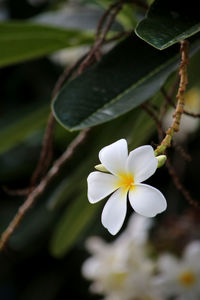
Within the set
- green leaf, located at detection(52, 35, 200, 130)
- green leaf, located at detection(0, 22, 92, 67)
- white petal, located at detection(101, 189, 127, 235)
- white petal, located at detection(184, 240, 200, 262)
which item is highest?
white petal, located at detection(101, 189, 127, 235)

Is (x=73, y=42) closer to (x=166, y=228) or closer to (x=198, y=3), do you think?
(x=198, y=3)

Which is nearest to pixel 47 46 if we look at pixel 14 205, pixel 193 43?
pixel 193 43

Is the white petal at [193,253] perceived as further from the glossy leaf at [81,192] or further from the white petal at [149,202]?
the white petal at [149,202]

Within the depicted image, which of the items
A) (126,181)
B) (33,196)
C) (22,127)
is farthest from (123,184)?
(22,127)

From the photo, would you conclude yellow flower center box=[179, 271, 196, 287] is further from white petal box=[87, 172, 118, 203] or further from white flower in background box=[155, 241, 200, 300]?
white petal box=[87, 172, 118, 203]

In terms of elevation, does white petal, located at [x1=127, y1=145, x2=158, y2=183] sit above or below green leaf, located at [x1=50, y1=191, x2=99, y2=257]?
above

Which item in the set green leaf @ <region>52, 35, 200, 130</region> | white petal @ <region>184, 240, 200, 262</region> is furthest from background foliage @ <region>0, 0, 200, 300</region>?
white petal @ <region>184, 240, 200, 262</region>
